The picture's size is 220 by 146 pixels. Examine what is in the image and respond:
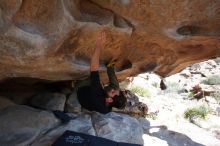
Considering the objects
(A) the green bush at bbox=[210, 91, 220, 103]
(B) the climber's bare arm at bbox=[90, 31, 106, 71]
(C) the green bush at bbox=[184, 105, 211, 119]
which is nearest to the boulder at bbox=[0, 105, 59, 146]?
(B) the climber's bare arm at bbox=[90, 31, 106, 71]

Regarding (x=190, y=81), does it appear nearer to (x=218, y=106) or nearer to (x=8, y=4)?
(x=218, y=106)

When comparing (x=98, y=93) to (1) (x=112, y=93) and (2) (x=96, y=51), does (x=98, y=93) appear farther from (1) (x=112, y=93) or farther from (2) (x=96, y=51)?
(2) (x=96, y=51)

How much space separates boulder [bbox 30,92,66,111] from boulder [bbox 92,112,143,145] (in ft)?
2.51

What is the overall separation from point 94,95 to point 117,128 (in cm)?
88

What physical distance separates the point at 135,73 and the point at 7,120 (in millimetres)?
2958

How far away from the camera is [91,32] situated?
5066 millimetres

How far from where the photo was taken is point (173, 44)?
618cm

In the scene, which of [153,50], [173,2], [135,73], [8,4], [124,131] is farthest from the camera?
[135,73]

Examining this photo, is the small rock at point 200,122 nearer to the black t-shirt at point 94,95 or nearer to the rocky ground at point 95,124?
the rocky ground at point 95,124

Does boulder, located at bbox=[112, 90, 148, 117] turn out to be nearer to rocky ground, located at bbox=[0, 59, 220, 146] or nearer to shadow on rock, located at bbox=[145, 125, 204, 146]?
rocky ground, located at bbox=[0, 59, 220, 146]

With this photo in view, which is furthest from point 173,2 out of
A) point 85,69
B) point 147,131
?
point 147,131

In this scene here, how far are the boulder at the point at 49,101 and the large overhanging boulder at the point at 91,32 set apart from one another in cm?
55

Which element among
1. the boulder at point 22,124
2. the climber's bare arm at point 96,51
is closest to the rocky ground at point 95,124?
the boulder at point 22,124

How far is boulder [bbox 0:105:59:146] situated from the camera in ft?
17.2
